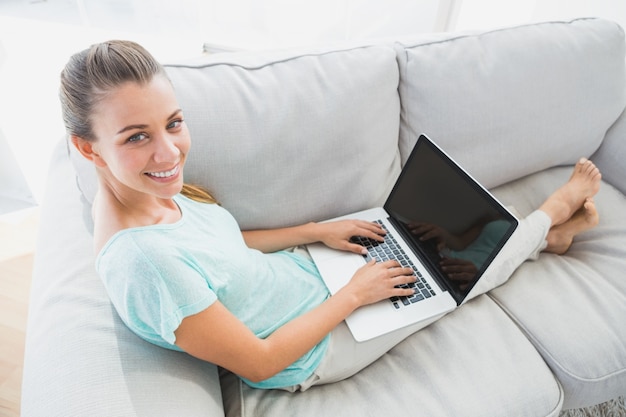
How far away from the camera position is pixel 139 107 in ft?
2.06

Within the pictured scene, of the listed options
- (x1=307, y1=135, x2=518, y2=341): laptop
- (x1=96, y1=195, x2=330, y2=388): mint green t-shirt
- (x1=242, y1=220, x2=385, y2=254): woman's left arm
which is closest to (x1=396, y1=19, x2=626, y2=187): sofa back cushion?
(x1=307, y1=135, x2=518, y2=341): laptop

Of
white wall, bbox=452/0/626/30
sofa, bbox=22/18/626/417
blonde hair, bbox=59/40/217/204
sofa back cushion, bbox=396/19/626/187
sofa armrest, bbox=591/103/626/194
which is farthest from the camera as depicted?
white wall, bbox=452/0/626/30

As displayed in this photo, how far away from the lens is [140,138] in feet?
2.14

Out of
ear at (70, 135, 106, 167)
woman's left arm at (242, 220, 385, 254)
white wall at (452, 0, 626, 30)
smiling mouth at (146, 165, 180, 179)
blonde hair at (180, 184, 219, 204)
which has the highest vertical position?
white wall at (452, 0, 626, 30)

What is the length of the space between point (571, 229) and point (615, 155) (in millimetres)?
430

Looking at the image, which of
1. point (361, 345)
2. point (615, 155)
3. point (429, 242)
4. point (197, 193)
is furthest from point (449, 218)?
point (615, 155)

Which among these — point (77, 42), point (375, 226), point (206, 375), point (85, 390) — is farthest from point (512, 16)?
→ point (85, 390)

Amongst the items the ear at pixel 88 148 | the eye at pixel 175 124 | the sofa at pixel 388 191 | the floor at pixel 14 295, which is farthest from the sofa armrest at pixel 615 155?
the floor at pixel 14 295

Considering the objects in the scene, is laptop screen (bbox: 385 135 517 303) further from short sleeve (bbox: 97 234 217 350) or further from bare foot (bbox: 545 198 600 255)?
short sleeve (bbox: 97 234 217 350)

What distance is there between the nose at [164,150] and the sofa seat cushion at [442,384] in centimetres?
52

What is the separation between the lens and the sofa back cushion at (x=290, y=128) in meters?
0.96

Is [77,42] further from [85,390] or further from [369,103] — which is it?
[85,390]

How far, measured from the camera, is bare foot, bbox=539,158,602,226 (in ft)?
4.16

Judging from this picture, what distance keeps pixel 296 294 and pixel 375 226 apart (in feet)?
1.01
